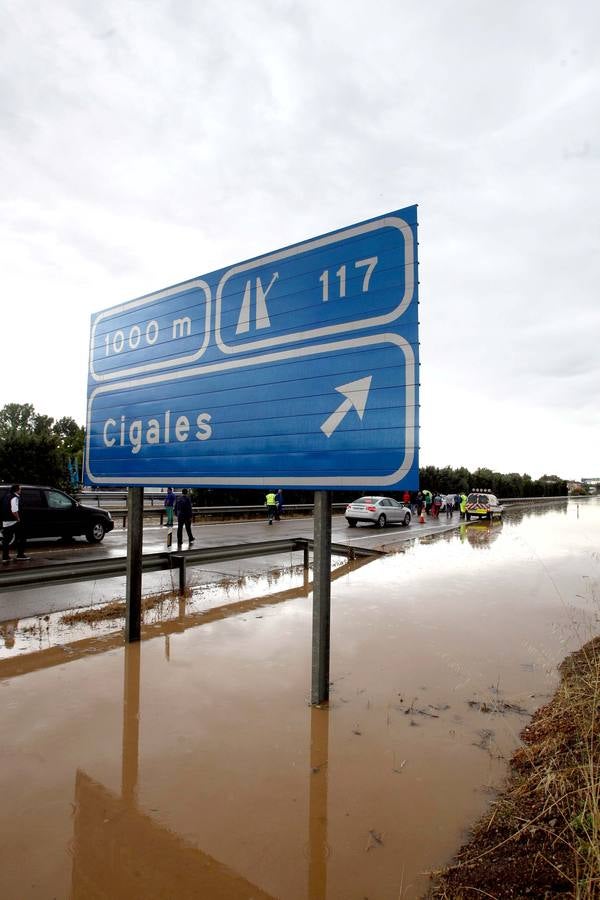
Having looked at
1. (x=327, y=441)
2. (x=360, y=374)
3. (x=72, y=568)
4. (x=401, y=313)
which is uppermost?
(x=401, y=313)

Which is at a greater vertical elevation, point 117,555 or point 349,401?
point 349,401

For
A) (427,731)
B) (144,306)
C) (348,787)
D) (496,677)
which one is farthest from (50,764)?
(144,306)

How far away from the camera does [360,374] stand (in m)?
4.43

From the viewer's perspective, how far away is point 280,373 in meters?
4.95

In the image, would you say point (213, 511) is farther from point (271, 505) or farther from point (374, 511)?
point (374, 511)

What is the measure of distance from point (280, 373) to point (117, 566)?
13.4ft

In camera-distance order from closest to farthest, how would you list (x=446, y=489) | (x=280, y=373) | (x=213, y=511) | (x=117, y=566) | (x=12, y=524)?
1. (x=280, y=373)
2. (x=117, y=566)
3. (x=12, y=524)
4. (x=213, y=511)
5. (x=446, y=489)

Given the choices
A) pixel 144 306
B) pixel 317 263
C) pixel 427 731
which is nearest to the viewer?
pixel 427 731

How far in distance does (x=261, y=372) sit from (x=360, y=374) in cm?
109

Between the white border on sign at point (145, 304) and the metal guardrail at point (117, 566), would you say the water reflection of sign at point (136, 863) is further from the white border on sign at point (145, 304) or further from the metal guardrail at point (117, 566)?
the white border on sign at point (145, 304)

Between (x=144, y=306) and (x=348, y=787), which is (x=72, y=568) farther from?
(x=348, y=787)

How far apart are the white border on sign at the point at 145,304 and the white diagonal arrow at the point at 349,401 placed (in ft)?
6.10

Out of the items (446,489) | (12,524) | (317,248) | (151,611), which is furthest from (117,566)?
(446,489)

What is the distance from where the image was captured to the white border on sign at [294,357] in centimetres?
411
